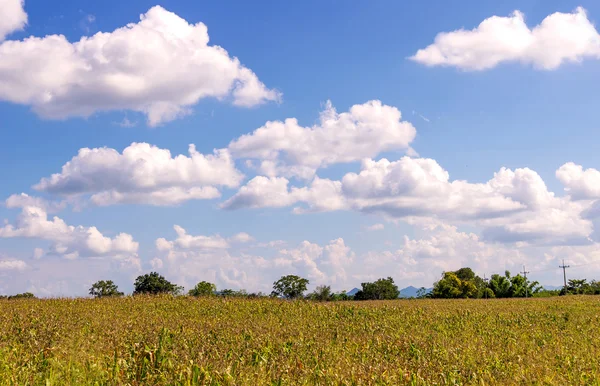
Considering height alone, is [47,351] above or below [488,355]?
above

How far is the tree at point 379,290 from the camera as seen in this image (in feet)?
199

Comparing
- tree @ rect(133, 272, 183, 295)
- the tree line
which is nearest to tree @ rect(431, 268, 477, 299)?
the tree line

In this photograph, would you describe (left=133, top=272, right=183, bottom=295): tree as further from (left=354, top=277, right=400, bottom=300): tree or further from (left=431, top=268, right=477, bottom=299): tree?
(left=431, top=268, right=477, bottom=299): tree

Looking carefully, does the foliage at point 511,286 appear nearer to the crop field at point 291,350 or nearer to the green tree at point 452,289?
the green tree at point 452,289

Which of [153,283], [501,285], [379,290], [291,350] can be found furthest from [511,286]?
[291,350]

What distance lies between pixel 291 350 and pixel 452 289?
63062 millimetres

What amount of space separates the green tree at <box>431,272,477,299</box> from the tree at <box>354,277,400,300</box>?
34.1ft

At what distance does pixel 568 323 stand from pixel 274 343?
13.5m

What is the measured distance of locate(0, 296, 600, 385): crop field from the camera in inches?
303

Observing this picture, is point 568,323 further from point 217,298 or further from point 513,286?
point 513,286

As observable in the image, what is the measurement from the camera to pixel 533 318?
2209cm

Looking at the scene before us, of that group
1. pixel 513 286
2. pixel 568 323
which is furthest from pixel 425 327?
pixel 513 286

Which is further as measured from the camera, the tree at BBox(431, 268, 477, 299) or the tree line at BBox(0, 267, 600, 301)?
the tree at BBox(431, 268, 477, 299)

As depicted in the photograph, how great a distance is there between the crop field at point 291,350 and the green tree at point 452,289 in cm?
5006
